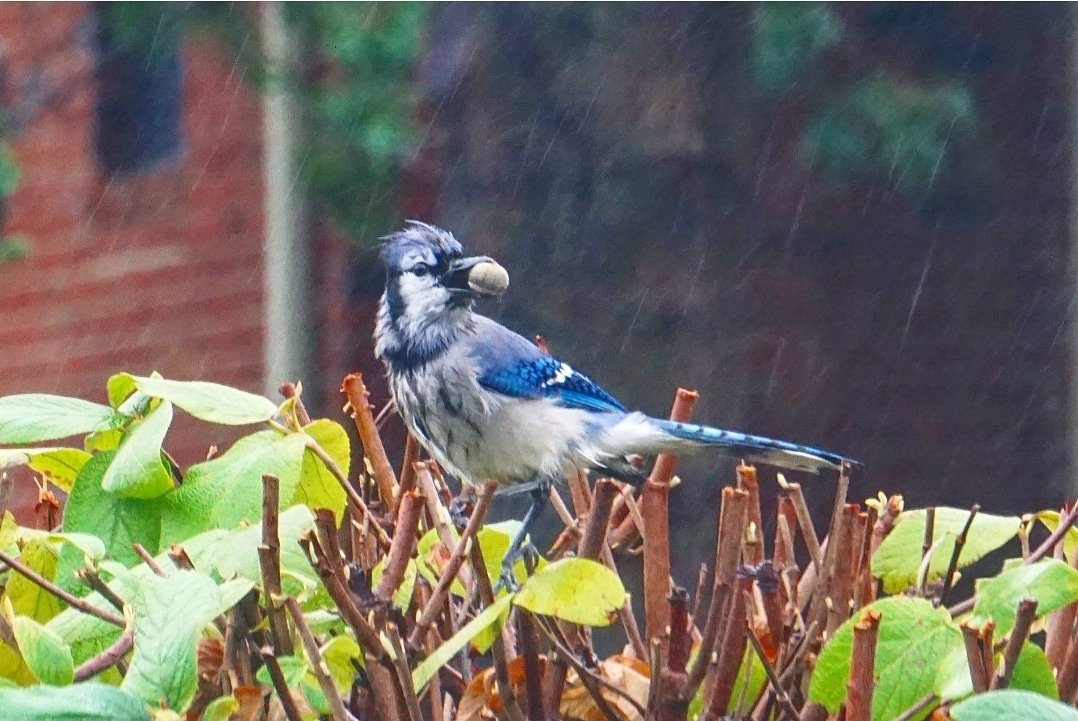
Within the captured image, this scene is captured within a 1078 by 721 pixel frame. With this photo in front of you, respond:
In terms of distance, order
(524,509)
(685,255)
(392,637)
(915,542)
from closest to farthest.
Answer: (392,637) → (915,542) → (524,509) → (685,255)

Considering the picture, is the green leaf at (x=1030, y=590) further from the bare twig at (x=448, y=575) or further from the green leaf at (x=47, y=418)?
the green leaf at (x=47, y=418)

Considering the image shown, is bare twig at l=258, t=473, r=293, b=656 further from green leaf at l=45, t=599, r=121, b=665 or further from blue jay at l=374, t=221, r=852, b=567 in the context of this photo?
blue jay at l=374, t=221, r=852, b=567

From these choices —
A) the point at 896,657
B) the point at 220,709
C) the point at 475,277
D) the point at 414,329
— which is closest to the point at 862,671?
the point at 896,657

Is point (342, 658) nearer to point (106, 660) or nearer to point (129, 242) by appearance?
point (106, 660)

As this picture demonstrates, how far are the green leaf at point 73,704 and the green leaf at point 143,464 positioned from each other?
17 cm

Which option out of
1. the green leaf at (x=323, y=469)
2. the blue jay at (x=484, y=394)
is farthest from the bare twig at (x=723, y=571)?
the blue jay at (x=484, y=394)

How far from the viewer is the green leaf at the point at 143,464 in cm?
74

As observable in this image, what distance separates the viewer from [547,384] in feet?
4.68

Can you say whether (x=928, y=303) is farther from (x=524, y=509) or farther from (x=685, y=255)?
(x=524, y=509)

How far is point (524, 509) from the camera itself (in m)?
2.54

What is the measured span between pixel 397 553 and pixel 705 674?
0.14 meters

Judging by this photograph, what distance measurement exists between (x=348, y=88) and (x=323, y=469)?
9.02 feet

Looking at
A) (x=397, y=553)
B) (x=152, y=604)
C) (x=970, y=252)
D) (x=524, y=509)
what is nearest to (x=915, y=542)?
(x=397, y=553)

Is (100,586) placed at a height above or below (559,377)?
above
